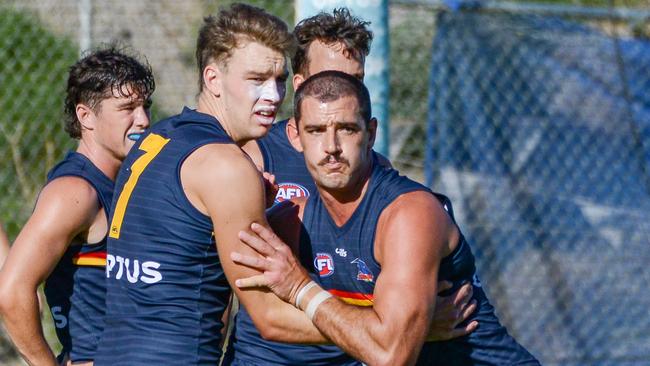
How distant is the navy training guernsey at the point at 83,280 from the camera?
173 inches

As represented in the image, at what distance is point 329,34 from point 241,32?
1253 mm

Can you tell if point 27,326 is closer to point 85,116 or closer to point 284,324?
point 85,116

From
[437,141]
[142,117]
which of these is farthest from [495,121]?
[142,117]

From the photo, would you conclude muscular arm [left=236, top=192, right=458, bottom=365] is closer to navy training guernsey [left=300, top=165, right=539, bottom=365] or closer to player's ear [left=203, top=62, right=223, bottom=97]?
navy training guernsey [left=300, top=165, right=539, bottom=365]

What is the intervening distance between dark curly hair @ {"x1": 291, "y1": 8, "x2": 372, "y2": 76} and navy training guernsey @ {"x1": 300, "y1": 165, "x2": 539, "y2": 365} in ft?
3.55

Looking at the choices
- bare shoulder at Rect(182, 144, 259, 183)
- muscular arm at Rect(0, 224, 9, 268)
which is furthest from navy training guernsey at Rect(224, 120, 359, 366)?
muscular arm at Rect(0, 224, 9, 268)

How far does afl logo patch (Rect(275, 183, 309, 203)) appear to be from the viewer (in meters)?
4.72

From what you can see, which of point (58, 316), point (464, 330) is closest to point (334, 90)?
point (464, 330)

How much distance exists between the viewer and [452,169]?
712cm

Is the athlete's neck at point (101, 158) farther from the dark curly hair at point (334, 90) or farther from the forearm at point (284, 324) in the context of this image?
the forearm at point (284, 324)

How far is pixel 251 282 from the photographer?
3.69 m

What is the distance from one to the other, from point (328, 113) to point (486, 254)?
345cm

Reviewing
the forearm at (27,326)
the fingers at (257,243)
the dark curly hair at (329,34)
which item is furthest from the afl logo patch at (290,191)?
the forearm at (27,326)

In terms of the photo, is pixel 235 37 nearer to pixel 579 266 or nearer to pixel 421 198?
pixel 421 198
